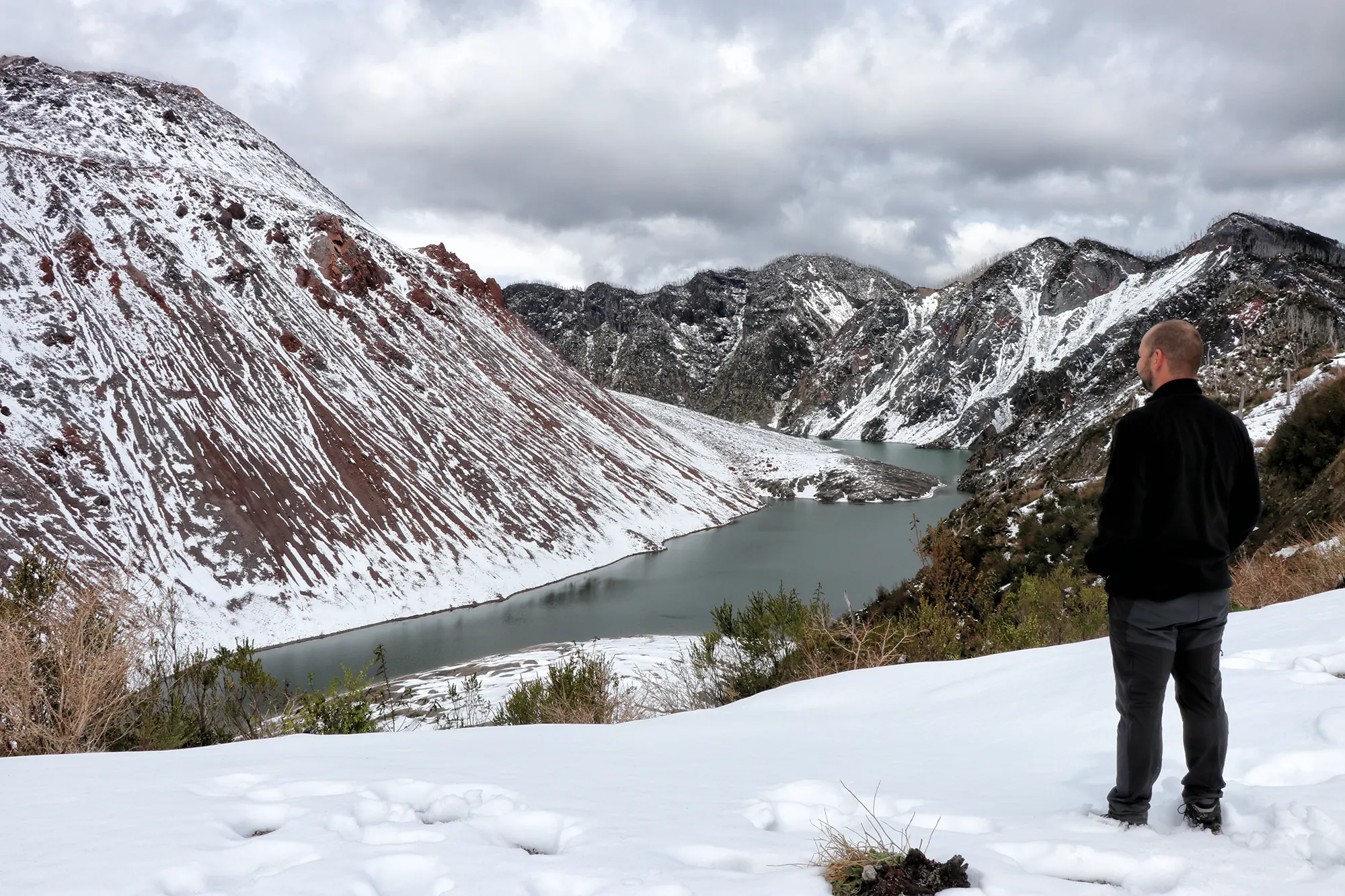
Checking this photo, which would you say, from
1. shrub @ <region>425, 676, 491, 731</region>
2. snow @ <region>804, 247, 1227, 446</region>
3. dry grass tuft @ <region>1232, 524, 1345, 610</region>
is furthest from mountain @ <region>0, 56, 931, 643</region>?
snow @ <region>804, 247, 1227, 446</region>

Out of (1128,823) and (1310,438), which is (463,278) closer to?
(1310,438)

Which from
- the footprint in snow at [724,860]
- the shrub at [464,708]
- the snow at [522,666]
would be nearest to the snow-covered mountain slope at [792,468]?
the snow at [522,666]

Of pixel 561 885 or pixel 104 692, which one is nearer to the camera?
pixel 561 885

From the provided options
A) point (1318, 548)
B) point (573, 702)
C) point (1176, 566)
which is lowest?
point (573, 702)

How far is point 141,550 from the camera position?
28.4m

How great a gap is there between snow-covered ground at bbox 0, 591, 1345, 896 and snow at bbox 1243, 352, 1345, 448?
14247 millimetres

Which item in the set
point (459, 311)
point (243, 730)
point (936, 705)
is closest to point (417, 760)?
point (936, 705)

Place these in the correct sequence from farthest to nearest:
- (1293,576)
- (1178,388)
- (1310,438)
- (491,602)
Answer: (491,602), (1310,438), (1293,576), (1178,388)

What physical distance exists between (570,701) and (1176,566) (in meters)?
9.47

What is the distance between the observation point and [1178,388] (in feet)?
11.7

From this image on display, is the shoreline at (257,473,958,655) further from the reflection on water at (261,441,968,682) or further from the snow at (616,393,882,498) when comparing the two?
the snow at (616,393,882,498)

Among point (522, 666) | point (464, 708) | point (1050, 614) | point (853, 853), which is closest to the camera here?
point (853, 853)

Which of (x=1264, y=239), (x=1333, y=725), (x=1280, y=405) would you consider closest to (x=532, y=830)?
(x=1333, y=725)

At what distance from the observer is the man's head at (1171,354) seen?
3578mm
